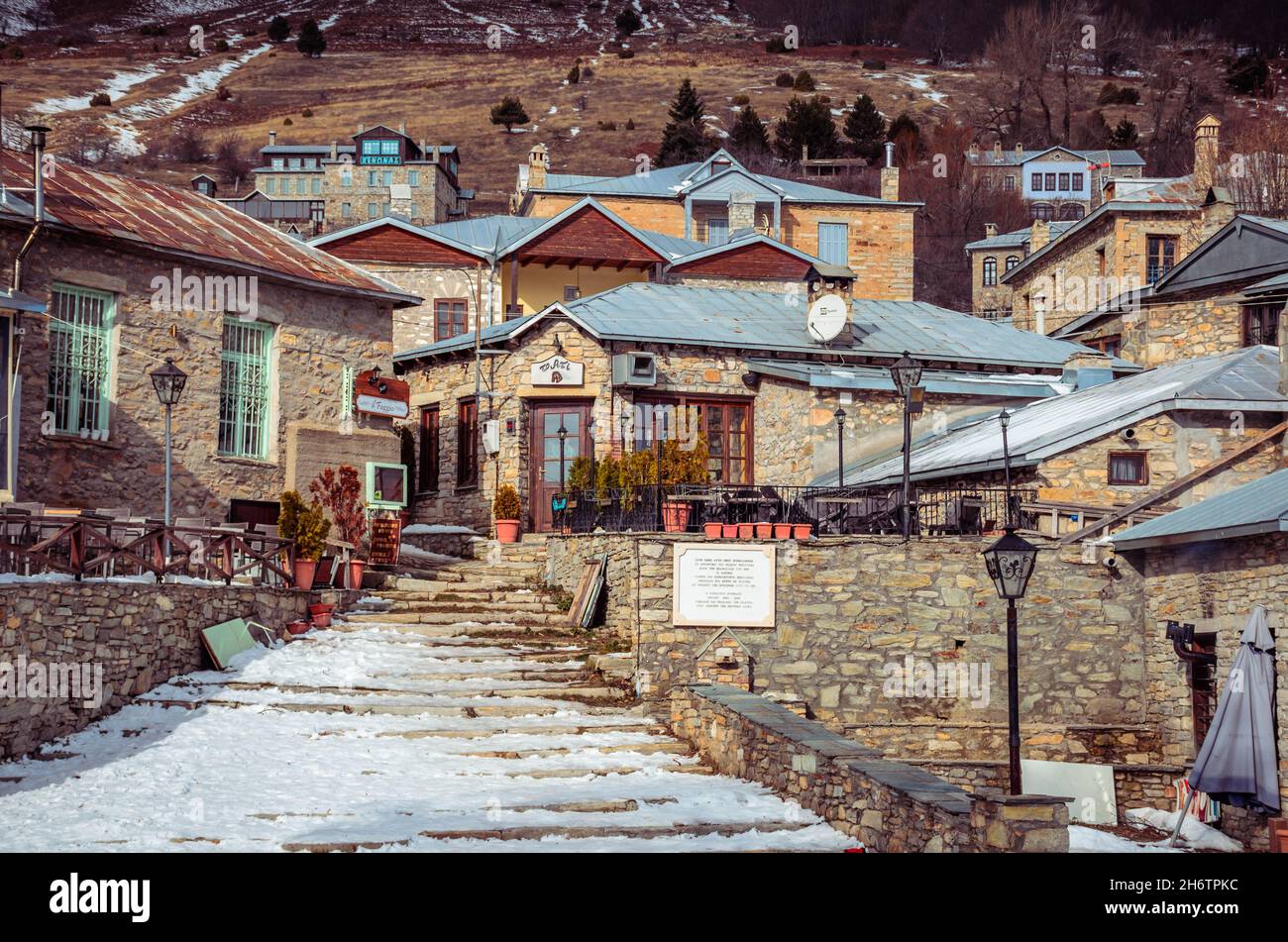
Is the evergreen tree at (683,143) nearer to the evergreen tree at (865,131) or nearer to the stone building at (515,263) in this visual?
the evergreen tree at (865,131)

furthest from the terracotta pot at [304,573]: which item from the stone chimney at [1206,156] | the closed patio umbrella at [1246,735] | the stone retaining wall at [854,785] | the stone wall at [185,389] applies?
the stone chimney at [1206,156]

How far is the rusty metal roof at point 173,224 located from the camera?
1977 centimetres

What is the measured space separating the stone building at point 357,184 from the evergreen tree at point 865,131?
67.5 ft

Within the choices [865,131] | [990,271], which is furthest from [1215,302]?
[865,131]

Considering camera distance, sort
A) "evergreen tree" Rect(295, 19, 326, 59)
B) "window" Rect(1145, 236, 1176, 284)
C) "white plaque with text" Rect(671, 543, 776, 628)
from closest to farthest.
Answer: "white plaque with text" Rect(671, 543, 776, 628), "window" Rect(1145, 236, 1176, 284), "evergreen tree" Rect(295, 19, 326, 59)

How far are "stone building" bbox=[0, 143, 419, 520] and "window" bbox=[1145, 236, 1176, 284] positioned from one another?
835 inches

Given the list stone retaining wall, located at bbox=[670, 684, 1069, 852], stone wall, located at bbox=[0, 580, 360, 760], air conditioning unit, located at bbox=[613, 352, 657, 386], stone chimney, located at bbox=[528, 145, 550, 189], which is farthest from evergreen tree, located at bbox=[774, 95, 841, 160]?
stone retaining wall, located at bbox=[670, 684, 1069, 852]

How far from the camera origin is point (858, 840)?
11461 mm

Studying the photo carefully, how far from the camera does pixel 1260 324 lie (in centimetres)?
3125

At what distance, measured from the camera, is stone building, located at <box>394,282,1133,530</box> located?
83.5 ft

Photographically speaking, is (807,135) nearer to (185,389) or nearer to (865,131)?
(865,131)

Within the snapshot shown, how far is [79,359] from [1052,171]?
57.9 meters

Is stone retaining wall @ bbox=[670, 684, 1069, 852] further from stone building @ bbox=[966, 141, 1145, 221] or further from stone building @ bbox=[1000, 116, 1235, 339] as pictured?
stone building @ bbox=[966, 141, 1145, 221]
